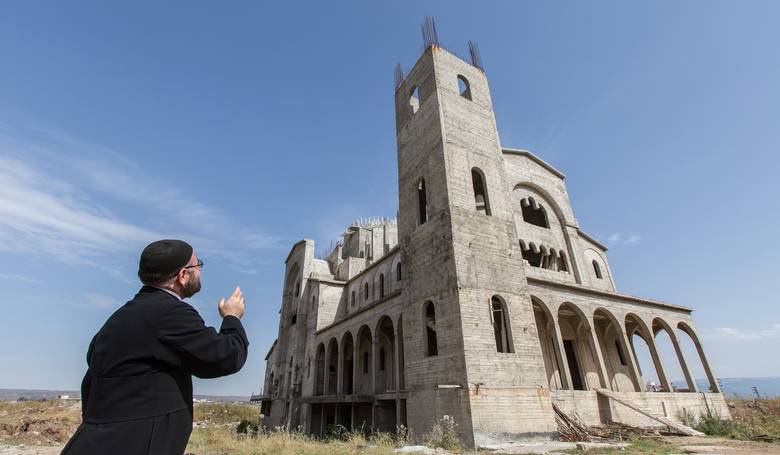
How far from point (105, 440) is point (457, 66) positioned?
63.1 feet

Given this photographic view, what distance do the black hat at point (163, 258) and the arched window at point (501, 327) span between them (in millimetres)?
11788

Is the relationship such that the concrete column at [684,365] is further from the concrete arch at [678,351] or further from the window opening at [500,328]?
the window opening at [500,328]

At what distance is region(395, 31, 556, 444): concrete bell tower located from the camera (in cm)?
1176

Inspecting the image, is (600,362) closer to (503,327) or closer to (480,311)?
(503,327)

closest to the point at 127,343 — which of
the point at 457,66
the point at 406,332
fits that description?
the point at 406,332

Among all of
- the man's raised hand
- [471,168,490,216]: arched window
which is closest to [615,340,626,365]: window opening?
[471,168,490,216]: arched window

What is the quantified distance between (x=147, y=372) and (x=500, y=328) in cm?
1370

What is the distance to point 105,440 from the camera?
176 cm

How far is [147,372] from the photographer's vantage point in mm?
1965

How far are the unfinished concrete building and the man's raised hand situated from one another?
34.1 feet

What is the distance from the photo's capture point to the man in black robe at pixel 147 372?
1826 mm

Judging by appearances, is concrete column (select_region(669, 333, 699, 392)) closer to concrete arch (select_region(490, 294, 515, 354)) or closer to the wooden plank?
the wooden plank

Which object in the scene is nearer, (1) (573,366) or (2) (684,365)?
(2) (684,365)

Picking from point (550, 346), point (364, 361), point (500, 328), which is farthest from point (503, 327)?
point (364, 361)
